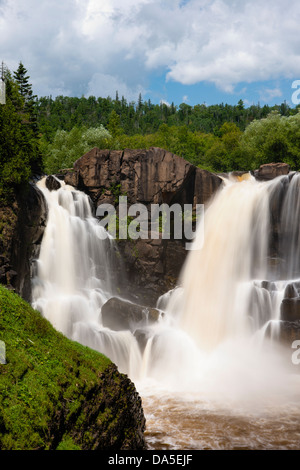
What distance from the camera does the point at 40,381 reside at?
7695 mm

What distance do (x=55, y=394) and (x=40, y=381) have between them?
0.41 metres

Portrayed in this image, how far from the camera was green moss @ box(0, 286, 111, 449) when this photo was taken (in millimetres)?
6715

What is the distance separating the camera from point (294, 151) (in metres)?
42.4

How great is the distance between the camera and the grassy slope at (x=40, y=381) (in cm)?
674

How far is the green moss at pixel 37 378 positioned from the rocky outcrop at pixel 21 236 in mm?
10464

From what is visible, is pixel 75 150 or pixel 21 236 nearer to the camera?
pixel 21 236

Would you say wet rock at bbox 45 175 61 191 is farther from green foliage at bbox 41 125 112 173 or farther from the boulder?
green foliage at bbox 41 125 112 173

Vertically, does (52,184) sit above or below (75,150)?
below

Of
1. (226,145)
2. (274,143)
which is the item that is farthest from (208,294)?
(226,145)

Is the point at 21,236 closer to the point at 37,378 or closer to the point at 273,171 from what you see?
the point at 37,378

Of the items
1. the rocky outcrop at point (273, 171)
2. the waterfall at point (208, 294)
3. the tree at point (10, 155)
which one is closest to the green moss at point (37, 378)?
the waterfall at point (208, 294)
